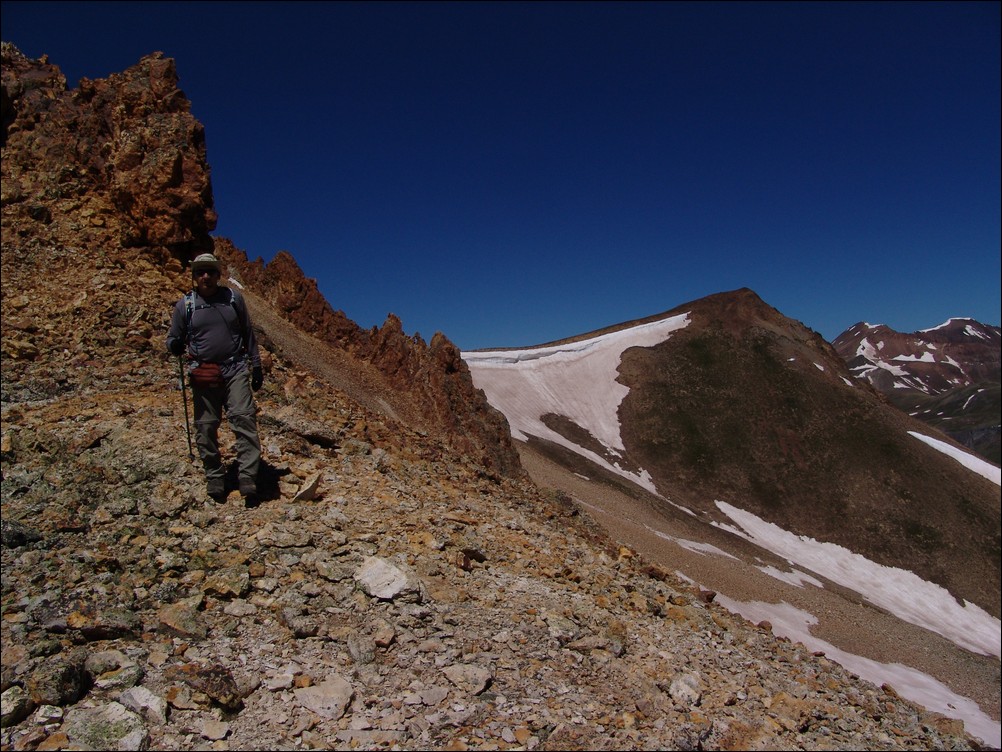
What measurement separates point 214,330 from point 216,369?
20.9 inches

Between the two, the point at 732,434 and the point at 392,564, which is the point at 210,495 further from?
the point at 732,434

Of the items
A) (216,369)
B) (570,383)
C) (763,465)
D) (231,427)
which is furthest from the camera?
(570,383)

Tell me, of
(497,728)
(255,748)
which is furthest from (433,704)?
(255,748)

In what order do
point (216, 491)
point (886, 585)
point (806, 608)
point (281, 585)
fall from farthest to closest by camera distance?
point (886, 585) → point (806, 608) → point (216, 491) → point (281, 585)

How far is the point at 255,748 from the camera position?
4422 millimetres

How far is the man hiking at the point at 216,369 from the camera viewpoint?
7.57m

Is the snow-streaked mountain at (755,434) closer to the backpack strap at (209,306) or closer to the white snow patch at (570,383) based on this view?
the white snow patch at (570,383)

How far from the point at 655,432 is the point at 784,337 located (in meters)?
27.4

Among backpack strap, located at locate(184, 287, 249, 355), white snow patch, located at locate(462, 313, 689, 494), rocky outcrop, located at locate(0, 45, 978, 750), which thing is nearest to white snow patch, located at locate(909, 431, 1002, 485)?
white snow patch, located at locate(462, 313, 689, 494)

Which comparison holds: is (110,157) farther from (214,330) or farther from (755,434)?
(755,434)

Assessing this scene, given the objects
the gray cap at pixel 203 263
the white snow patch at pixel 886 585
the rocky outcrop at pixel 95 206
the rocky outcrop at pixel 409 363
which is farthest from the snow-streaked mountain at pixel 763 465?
the gray cap at pixel 203 263

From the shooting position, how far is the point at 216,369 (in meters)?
7.81

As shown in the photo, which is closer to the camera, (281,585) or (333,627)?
(333,627)

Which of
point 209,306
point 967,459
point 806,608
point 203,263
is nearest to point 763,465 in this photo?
point 967,459
